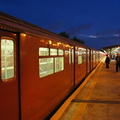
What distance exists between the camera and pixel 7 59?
10.6 ft

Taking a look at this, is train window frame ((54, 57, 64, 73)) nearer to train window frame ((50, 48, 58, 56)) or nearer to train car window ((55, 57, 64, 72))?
train car window ((55, 57, 64, 72))

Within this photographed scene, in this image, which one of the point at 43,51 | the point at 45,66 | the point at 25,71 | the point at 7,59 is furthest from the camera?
the point at 45,66

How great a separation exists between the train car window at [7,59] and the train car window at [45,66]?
Result: 1.31 meters

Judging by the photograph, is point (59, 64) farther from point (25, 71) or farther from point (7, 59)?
point (7, 59)

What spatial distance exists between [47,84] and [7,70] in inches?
78.8

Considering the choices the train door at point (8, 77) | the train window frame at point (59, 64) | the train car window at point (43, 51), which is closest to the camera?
the train door at point (8, 77)

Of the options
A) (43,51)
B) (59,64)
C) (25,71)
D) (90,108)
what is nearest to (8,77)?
(25,71)

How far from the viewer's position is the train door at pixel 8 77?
3.05 m

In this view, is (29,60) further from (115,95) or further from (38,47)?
(115,95)

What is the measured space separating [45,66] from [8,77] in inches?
70.2

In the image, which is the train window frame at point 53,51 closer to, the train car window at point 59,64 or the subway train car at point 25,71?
the subway train car at point 25,71

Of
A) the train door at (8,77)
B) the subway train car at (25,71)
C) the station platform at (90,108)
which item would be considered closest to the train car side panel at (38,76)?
the subway train car at (25,71)

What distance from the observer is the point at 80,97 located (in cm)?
755

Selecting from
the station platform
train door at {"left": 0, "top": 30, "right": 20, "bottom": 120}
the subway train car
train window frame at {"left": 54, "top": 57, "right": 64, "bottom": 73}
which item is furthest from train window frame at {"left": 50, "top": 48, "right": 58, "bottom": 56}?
train door at {"left": 0, "top": 30, "right": 20, "bottom": 120}
